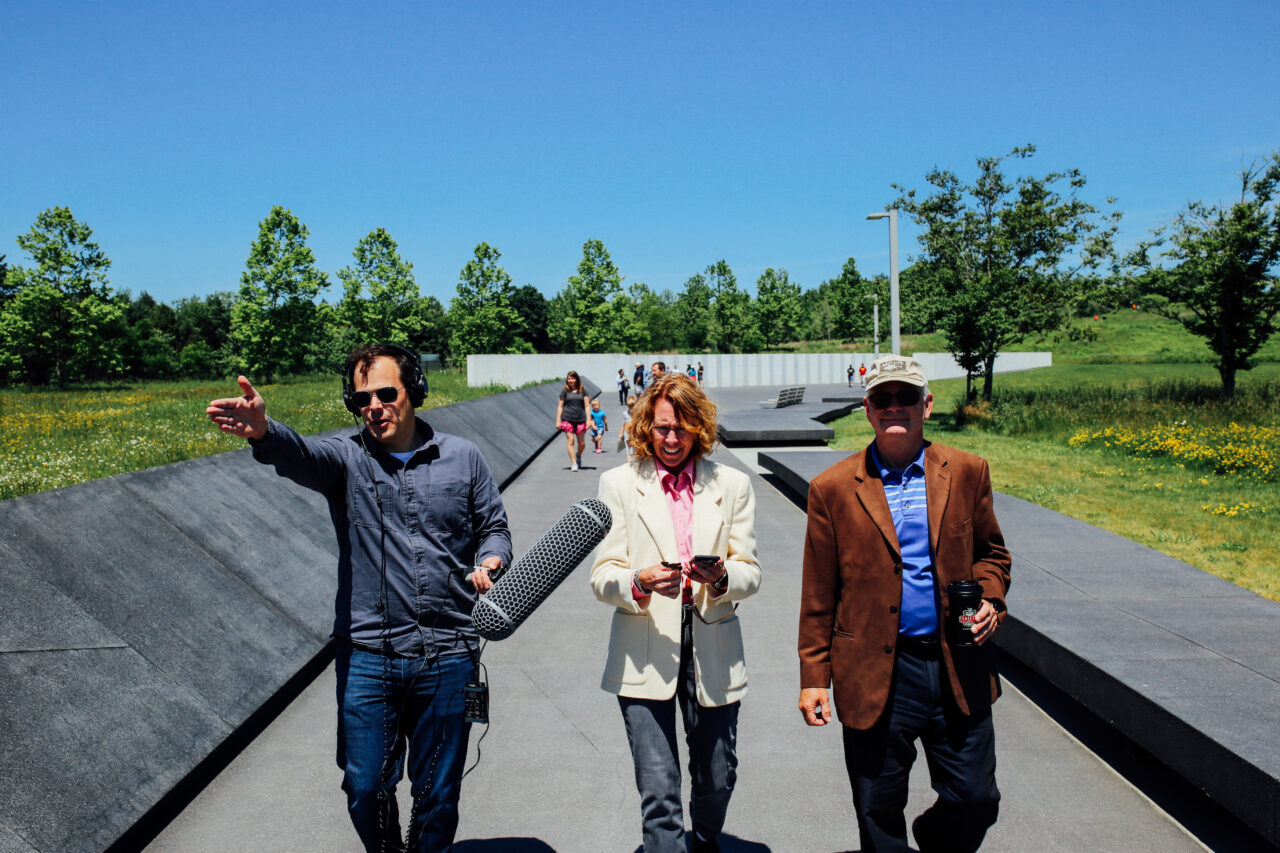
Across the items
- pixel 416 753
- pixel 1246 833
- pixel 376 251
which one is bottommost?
pixel 1246 833

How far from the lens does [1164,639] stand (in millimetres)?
4730

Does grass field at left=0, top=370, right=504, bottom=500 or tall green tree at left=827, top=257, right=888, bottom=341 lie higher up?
tall green tree at left=827, top=257, right=888, bottom=341

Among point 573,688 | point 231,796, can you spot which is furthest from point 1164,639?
point 231,796

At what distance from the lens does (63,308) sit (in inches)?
1785

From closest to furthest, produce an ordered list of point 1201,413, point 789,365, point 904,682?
point 904,682 → point 1201,413 → point 789,365

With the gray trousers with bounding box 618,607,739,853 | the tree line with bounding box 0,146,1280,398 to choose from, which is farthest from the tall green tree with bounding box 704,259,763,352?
the gray trousers with bounding box 618,607,739,853

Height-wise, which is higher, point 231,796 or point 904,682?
point 904,682

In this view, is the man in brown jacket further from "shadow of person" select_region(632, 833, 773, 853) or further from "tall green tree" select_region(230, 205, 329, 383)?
"tall green tree" select_region(230, 205, 329, 383)

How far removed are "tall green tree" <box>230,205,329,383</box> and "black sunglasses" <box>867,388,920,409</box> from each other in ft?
184

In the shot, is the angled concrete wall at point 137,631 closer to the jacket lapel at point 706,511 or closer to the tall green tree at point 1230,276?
the jacket lapel at point 706,511

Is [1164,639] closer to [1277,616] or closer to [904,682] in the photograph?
[1277,616]

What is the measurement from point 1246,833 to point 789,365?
189 ft

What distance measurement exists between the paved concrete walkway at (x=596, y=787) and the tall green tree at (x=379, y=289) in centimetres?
5937

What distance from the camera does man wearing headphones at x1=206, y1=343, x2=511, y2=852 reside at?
9.25ft
